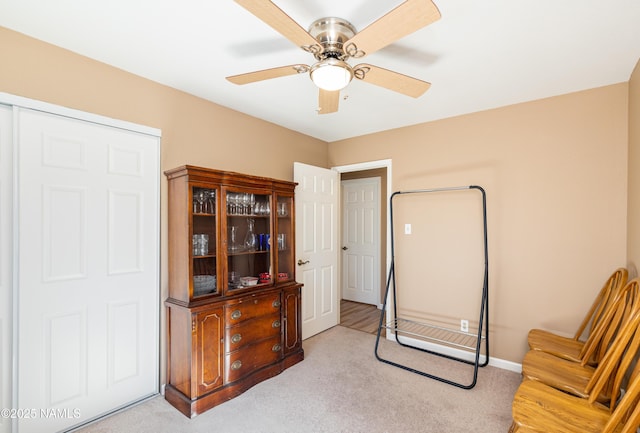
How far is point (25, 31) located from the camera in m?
1.81

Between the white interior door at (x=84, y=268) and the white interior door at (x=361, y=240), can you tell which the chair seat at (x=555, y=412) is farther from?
the white interior door at (x=361, y=240)

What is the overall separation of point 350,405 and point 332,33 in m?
2.55

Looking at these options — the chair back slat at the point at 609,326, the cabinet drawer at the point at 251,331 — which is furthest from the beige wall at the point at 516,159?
the cabinet drawer at the point at 251,331

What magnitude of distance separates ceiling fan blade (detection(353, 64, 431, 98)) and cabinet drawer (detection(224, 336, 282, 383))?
2237 millimetres

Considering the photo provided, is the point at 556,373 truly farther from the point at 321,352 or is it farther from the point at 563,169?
the point at 321,352

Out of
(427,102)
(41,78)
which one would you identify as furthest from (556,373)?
(41,78)

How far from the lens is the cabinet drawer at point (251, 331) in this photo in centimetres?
240

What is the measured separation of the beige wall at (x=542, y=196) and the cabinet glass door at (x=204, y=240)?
2.29m

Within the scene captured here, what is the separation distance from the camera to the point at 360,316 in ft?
14.7

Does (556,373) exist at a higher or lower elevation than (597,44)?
lower

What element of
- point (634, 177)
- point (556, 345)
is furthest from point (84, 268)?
point (634, 177)

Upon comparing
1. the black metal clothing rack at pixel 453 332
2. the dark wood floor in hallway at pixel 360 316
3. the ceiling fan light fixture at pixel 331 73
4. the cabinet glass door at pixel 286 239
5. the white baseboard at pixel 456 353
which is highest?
the ceiling fan light fixture at pixel 331 73

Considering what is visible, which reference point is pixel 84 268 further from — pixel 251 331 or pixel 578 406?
pixel 578 406

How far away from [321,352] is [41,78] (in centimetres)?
320
